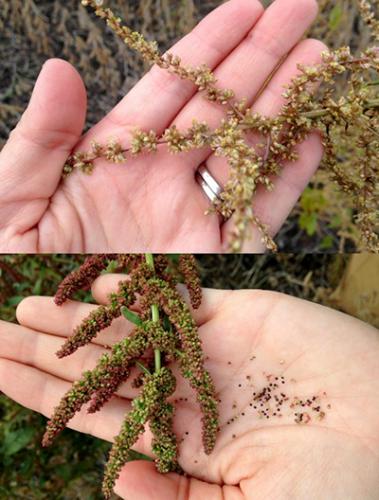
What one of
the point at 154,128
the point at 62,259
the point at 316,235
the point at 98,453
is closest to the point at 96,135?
the point at 154,128

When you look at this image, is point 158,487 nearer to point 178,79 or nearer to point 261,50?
point 178,79

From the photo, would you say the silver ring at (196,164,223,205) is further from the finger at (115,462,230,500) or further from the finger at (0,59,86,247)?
the finger at (115,462,230,500)

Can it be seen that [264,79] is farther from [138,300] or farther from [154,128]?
[138,300]

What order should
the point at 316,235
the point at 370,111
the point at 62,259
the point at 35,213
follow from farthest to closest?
the point at 316,235 < the point at 62,259 < the point at 35,213 < the point at 370,111

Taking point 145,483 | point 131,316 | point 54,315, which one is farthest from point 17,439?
point 131,316

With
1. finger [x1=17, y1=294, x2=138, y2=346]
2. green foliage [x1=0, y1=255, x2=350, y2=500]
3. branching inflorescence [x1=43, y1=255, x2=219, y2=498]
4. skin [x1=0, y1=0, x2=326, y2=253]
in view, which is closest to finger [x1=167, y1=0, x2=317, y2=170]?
skin [x1=0, y1=0, x2=326, y2=253]

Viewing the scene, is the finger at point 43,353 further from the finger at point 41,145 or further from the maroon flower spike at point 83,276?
the finger at point 41,145

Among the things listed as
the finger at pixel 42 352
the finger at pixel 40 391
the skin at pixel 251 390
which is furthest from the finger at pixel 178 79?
the finger at pixel 40 391

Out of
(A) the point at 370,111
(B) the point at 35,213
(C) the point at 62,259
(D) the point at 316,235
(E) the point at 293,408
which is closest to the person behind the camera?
(A) the point at 370,111
